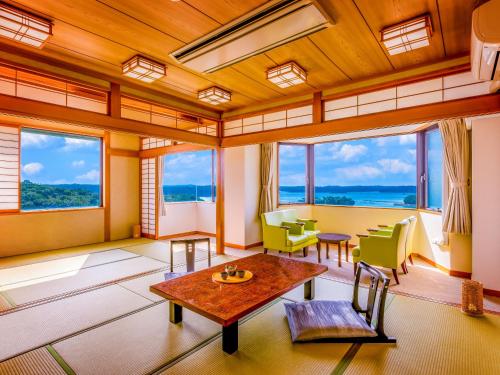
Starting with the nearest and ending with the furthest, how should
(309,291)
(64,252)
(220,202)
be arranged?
1. (309,291)
2. (64,252)
3. (220,202)

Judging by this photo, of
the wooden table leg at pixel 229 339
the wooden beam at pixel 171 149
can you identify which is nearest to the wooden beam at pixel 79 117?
the wooden beam at pixel 171 149

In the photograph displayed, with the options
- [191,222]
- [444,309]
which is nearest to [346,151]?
[191,222]

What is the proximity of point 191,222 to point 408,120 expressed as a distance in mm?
5887

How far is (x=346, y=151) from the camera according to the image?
13.2 meters

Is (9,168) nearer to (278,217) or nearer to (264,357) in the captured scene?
(278,217)

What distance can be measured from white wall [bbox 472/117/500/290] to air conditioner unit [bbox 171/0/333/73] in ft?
8.81

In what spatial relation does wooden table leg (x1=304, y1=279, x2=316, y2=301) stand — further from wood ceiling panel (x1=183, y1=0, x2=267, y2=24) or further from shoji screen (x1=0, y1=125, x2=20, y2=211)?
shoji screen (x1=0, y1=125, x2=20, y2=211)

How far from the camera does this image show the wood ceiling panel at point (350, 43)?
2.20m

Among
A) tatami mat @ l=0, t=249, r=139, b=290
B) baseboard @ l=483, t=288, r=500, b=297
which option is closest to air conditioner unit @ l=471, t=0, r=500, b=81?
baseboard @ l=483, t=288, r=500, b=297

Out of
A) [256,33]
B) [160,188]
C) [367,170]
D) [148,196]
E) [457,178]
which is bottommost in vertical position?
[148,196]

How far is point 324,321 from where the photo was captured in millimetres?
2338

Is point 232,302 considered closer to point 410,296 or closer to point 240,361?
point 240,361

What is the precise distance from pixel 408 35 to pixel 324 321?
8.72 ft

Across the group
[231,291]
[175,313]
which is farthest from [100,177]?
[231,291]
